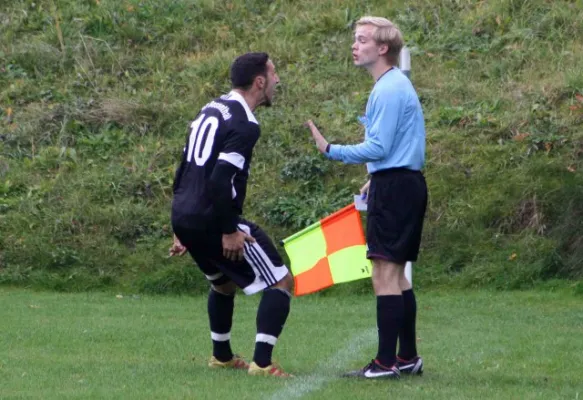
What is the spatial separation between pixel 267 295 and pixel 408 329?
896mm

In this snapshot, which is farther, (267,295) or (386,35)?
(267,295)

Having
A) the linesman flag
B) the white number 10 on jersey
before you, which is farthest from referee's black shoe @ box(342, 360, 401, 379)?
the white number 10 on jersey

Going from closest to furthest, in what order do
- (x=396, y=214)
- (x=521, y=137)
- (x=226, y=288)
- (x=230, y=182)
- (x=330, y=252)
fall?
(x=230, y=182) < (x=396, y=214) < (x=226, y=288) < (x=330, y=252) < (x=521, y=137)

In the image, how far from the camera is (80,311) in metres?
10.8

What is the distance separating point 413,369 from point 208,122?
6.48 ft

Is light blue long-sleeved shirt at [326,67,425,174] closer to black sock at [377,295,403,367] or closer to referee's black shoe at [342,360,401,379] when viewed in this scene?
black sock at [377,295,403,367]

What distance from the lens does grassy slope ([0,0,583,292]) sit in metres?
12.7

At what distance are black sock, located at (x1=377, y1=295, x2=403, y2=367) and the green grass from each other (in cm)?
19

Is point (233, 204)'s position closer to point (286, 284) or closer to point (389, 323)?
point (286, 284)

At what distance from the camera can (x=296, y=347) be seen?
8.66m

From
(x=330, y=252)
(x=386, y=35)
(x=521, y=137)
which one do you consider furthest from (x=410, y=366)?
(x=521, y=137)

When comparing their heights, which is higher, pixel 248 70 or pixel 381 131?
pixel 248 70

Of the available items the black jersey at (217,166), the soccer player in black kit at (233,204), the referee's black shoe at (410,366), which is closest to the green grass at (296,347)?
the referee's black shoe at (410,366)

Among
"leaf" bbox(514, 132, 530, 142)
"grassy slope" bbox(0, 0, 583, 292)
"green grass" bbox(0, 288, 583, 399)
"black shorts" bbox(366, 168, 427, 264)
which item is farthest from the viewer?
"leaf" bbox(514, 132, 530, 142)
